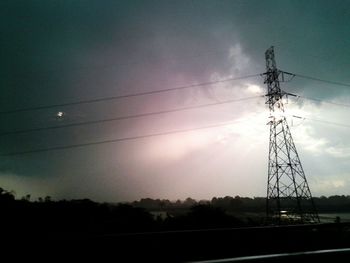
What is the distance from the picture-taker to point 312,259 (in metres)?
3.77

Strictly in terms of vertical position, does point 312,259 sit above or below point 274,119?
below

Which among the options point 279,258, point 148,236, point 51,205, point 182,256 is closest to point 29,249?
point 148,236

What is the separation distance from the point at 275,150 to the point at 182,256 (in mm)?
18362

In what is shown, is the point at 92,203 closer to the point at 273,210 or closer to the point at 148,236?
the point at 273,210

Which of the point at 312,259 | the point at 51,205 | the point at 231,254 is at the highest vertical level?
the point at 51,205

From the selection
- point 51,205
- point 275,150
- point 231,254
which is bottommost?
point 231,254

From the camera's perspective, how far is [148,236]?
8.64 metres

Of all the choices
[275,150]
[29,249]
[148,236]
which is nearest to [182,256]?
[148,236]

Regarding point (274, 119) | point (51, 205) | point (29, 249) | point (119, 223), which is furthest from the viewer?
point (51, 205)

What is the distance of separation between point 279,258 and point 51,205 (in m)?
36.5

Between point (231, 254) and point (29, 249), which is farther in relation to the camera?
point (231, 254)

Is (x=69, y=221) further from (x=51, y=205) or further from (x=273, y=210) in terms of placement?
(x=273, y=210)

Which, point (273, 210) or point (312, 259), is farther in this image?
point (273, 210)

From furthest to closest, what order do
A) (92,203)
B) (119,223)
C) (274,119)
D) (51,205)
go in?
(92,203) → (51,205) → (274,119) → (119,223)
